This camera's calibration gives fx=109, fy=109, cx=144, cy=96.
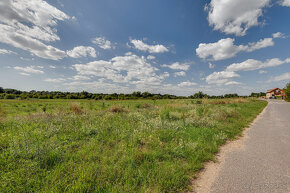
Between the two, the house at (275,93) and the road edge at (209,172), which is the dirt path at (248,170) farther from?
the house at (275,93)

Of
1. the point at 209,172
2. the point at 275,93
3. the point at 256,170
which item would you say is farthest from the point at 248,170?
the point at 275,93

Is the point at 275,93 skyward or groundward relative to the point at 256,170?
skyward

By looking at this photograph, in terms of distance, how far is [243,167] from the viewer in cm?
324

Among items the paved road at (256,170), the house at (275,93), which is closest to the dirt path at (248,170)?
the paved road at (256,170)

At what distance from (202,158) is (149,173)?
193 centimetres

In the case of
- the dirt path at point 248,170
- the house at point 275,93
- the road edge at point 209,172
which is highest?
the house at point 275,93

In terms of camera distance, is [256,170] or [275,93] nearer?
[256,170]

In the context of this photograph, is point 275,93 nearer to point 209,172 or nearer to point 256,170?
point 256,170

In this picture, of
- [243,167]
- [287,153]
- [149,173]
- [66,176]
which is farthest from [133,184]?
[287,153]

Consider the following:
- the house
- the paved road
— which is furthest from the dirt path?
the house

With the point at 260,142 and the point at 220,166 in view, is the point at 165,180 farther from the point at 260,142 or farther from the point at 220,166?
the point at 260,142

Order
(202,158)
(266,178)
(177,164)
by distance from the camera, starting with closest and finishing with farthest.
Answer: (266,178) < (177,164) < (202,158)

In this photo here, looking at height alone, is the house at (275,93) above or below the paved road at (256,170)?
above

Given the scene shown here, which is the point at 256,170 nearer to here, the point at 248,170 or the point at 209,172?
the point at 248,170
